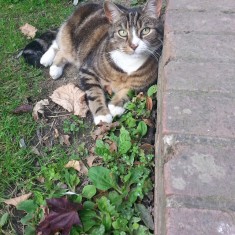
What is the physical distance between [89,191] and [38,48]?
4.67ft

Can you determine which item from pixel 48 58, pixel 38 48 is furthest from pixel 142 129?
pixel 38 48

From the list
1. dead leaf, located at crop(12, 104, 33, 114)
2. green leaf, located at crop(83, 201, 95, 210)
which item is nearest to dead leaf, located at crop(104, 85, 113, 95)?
dead leaf, located at crop(12, 104, 33, 114)

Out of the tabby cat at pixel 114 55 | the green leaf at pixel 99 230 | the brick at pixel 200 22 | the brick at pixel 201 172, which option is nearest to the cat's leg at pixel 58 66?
the tabby cat at pixel 114 55

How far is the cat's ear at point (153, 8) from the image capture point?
7.20 feet

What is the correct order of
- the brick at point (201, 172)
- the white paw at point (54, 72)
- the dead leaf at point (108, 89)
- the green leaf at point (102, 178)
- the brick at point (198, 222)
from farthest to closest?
the white paw at point (54, 72) → the dead leaf at point (108, 89) → the green leaf at point (102, 178) → the brick at point (201, 172) → the brick at point (198, 222)

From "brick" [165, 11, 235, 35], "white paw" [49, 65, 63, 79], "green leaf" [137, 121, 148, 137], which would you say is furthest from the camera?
"white paw" [49, 65, 63, 79]

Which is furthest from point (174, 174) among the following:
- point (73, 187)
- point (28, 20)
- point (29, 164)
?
point (28, 20)

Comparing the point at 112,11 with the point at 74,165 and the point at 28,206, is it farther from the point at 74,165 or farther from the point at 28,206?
the point at 28,206

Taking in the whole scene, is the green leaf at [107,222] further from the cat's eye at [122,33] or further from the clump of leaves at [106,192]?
the cat's eye at [122,33]

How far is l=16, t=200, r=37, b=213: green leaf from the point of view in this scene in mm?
1698

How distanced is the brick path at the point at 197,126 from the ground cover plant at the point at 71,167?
9.3 inches

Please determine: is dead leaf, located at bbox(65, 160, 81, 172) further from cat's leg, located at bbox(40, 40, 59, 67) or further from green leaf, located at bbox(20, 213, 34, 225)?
cat's leg, located at bbox(40, 40, 59, 67)

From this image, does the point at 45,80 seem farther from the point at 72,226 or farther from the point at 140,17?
the point at 72,226

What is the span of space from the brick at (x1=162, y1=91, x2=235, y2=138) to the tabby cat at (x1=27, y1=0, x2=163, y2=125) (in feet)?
2.50
